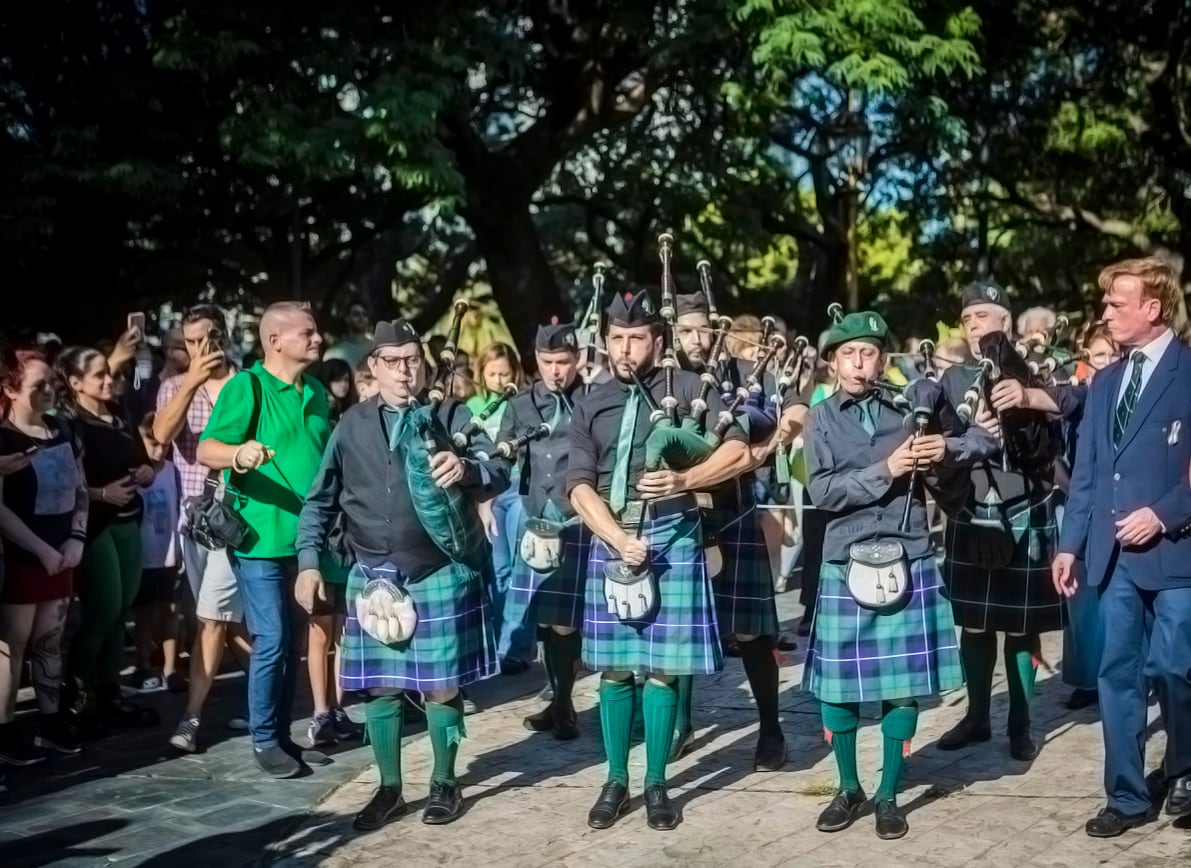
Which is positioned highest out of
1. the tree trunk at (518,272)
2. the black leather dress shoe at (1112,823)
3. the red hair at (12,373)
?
the tree trunk at (518,272)

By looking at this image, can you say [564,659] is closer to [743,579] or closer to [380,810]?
[743,579]

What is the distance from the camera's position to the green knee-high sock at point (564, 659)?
6574mm

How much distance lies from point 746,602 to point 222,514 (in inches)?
81.4

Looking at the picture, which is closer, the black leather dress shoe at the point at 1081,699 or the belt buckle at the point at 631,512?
the belt buckle at the point at 631,512

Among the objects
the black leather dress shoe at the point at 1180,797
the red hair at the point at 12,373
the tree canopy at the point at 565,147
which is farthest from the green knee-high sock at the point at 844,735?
the tree canopy at the point at 565,147

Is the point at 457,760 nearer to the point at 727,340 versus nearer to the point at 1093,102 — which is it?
the point at 727,340

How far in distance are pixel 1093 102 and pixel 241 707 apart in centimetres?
1632

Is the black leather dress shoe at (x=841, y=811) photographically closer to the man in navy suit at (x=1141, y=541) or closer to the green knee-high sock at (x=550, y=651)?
the man in navy suit at (x=1141, y=541)

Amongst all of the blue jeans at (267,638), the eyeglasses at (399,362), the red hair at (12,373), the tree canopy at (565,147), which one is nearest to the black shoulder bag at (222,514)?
the blue jeans at (267,638)

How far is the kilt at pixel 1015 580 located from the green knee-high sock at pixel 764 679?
0.75m

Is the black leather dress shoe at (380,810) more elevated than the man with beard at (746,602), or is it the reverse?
the man with beard at (746,602)

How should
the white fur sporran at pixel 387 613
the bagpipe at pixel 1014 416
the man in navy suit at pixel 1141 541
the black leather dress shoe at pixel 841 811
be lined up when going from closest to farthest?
1. the man in navy suit at pixel 1141 541
2. the black leather dress shoe at pixel 841 811
3. the white fur sporran at pixel 387 613
4. the bagpipe at pixel 1014 416

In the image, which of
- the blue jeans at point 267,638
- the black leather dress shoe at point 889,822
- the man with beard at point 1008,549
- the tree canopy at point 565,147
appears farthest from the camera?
the tree canopy at point 565,147

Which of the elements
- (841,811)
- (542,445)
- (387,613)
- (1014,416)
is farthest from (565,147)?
(841,811)
